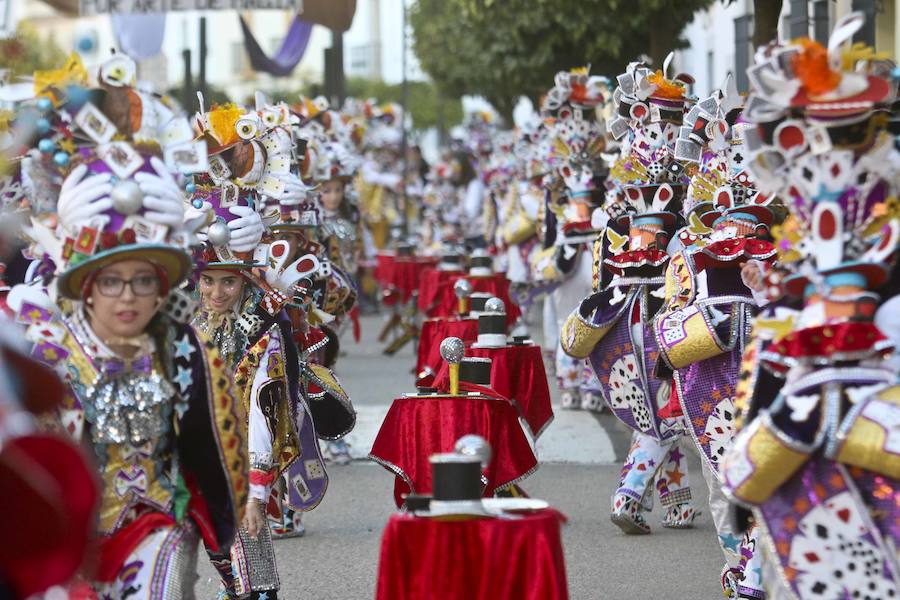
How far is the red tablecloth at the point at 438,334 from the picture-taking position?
1112cm

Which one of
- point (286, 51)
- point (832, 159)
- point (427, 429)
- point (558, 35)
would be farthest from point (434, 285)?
point (832, 159)

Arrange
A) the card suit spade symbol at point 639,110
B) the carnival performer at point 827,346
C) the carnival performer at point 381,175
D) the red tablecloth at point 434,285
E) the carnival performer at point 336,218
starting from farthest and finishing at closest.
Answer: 1. the carnival performer at point 381,175
2. the red tablecloth at point 434,285
3. the carnival performer at point 336,218
4. the card suit spade symbol at point 639,110
5. the carnival performer at point 827,346

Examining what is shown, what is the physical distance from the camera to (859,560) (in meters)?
4.85

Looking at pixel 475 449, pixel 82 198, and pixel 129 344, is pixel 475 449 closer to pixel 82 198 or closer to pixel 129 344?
pixel 129 344

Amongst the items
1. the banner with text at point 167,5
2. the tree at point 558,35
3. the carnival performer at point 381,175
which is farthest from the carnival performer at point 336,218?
the carnival performer at point 381,175

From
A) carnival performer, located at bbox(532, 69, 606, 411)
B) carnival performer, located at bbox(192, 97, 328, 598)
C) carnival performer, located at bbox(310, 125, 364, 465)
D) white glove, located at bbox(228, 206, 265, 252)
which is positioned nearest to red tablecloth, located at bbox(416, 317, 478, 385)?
carnival performer, located at bbox(310, 125, 364, 465)

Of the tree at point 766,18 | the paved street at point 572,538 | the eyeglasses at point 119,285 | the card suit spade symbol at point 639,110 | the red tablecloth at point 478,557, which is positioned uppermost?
the tree at point 766,18

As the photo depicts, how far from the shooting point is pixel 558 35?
19438 mm

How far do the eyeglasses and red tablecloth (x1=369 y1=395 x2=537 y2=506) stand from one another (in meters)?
2.78

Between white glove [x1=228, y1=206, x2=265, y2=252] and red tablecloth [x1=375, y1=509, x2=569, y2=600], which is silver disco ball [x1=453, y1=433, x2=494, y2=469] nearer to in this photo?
red tablecloth [x1=375, y1=509, x2=569, y2=600]

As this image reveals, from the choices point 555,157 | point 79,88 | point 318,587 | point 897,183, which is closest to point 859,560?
point 897,183

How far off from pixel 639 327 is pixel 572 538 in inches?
47.2

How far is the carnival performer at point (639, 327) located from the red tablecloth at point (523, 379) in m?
0.29

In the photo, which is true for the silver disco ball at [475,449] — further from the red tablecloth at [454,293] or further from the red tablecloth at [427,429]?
the red tablecloth at [454,293]
